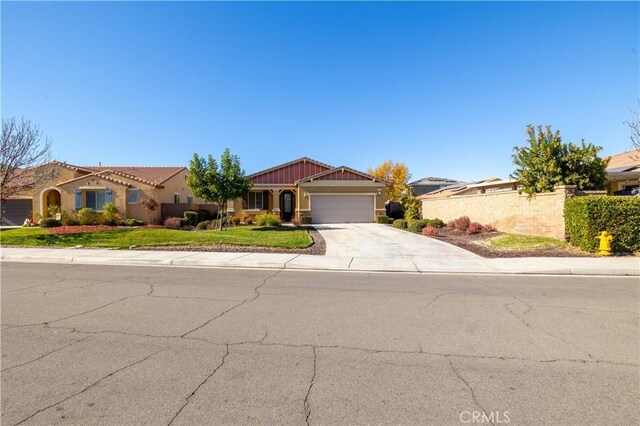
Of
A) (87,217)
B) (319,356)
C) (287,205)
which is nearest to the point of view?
(319,356)

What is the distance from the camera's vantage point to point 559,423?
2924mm

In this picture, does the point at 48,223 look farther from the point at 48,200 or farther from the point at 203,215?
the point at 203,215

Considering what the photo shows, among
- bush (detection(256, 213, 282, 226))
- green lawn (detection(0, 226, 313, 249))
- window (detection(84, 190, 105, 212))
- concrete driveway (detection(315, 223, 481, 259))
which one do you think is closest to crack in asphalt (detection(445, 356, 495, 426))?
concrete driveway (detection(315, 223, 481, 259))

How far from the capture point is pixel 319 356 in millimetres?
4246

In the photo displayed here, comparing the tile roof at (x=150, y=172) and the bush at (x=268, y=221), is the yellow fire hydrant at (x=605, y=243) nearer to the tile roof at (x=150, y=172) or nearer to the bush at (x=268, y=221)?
the bush at (x=268, y=221)

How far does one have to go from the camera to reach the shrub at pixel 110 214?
2491cm

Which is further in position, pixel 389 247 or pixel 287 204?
pixel 287 204

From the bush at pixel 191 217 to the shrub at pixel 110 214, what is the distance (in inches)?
182

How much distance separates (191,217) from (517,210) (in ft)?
71.5

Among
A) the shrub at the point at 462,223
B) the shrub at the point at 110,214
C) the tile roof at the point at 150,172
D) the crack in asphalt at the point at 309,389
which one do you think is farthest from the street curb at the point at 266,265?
the tile roof at the point at 150,172

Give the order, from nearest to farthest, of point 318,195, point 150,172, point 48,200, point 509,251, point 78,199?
point 509,251, point 78,199, point 48,200, point 318,195, point 150,172

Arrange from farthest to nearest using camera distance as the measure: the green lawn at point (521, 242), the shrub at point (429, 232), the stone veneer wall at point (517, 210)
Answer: the shrub at point (429, 232), the stone veneer wall at point (517, 210), the green lawn at point (521, 242)

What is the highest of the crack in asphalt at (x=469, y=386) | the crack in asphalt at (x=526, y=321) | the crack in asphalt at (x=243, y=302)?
the crack in asphalt at (x=243, y=302)

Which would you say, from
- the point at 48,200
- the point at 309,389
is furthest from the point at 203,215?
the point at 309,389
